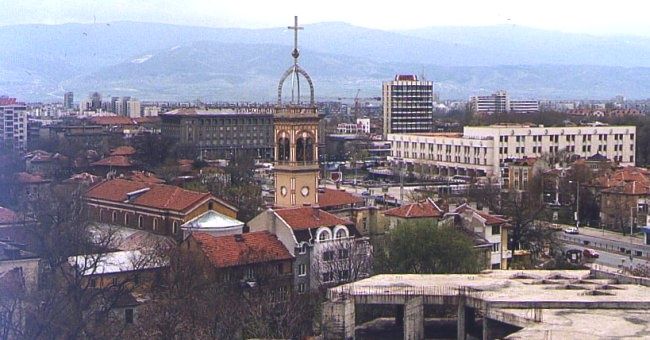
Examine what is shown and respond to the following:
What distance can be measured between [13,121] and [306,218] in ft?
182

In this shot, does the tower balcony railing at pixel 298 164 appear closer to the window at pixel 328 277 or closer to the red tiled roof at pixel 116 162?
the window at pixel 328 277

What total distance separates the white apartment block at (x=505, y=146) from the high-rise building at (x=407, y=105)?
16.9 meters

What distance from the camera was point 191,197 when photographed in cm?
2638

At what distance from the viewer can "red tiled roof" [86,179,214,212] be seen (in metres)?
26.2

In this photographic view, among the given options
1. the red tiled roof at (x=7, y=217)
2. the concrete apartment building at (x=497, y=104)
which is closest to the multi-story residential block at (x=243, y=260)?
the red tiled roof at (x=7, y=217)

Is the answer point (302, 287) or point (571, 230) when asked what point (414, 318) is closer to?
point (302, 287)

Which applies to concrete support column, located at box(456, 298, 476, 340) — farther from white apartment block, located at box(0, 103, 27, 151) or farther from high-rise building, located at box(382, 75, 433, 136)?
high-rise building, located at box(382, 75, 433, 136)

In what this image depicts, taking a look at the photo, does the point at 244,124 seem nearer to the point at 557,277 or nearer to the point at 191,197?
the point at 191,197

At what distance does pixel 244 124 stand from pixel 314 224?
4758 centimetres

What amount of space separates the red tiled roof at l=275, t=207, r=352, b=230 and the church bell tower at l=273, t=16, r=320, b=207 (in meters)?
2.71

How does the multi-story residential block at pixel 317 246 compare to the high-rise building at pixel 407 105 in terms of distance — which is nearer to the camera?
the multi-story residential block at pixel 317 246

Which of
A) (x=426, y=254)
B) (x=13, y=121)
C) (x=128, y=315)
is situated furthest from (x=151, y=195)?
(x=13, y=121)

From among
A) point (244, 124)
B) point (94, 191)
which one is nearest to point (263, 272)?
Result: point (94, 191)

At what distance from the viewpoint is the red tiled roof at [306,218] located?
71.7 feet
